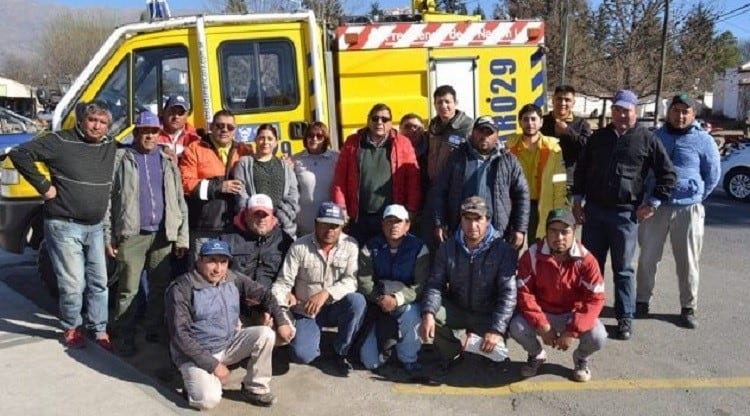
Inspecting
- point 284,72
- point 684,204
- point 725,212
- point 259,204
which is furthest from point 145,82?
point 725,212

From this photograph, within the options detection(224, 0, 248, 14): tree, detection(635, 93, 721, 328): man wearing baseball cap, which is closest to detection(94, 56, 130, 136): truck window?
detection(635, 93, 721, 328): man wearing baseball cap

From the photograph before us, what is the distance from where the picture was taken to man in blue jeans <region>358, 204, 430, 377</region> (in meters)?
4.66

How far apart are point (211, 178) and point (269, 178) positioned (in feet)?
1.40

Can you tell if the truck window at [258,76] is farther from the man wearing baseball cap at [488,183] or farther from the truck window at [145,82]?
the man wearing baseball cap at [488,183]

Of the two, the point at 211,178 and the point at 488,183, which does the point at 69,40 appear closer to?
the point at 211,178

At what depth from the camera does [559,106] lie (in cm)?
570

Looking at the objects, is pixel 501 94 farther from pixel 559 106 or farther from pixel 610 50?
pixel 610 50

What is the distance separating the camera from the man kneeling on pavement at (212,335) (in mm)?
4070

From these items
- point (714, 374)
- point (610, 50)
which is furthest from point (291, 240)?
point (610, 50)

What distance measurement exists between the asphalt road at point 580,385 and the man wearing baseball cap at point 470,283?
0.33 meters

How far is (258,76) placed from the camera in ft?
19.7

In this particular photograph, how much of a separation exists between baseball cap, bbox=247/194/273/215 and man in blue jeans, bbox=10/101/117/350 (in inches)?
39.3

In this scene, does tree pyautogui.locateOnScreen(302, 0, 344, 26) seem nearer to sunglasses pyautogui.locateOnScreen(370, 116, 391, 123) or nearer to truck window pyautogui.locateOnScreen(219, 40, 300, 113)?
truck window pyautogui.locateOnScreen(219, 40, 300, 113)

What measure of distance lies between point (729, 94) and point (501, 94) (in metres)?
40.6
